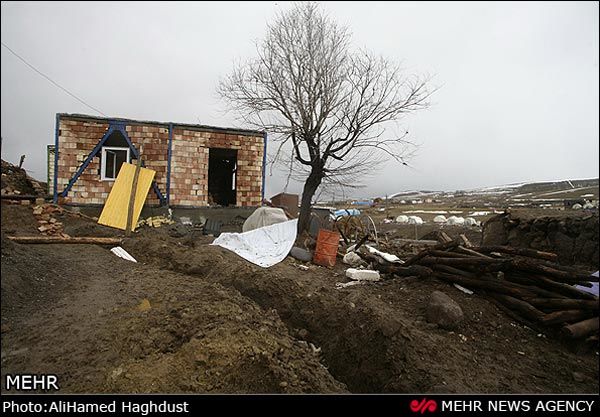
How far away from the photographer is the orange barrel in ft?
23.9

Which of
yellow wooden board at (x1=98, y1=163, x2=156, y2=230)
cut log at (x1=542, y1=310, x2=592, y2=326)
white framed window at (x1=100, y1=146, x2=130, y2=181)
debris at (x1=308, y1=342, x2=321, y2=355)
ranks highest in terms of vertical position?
white framed window at (x1=100, y1=146, x2=130, y2=181)

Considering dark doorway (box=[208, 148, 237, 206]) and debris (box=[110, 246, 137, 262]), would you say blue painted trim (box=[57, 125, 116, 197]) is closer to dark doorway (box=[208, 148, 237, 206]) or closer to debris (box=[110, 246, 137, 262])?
debris (box=[110, 246, 137, 262])

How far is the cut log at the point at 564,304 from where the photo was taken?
3619 millimetres

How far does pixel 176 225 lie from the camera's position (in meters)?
9.34

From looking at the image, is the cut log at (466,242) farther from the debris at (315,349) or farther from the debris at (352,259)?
the debris at (315,349)

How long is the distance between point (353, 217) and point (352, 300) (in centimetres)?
668

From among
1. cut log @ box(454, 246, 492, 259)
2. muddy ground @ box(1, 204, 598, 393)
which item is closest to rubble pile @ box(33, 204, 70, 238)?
muddy ground @ box(1, 204, 598, 393)

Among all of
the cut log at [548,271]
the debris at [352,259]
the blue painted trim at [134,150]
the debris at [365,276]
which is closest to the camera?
the cut log at [548,271]

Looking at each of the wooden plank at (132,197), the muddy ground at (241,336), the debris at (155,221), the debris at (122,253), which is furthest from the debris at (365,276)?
the debris at (155,221)

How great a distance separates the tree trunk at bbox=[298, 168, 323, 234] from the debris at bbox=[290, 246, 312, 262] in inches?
70.6
